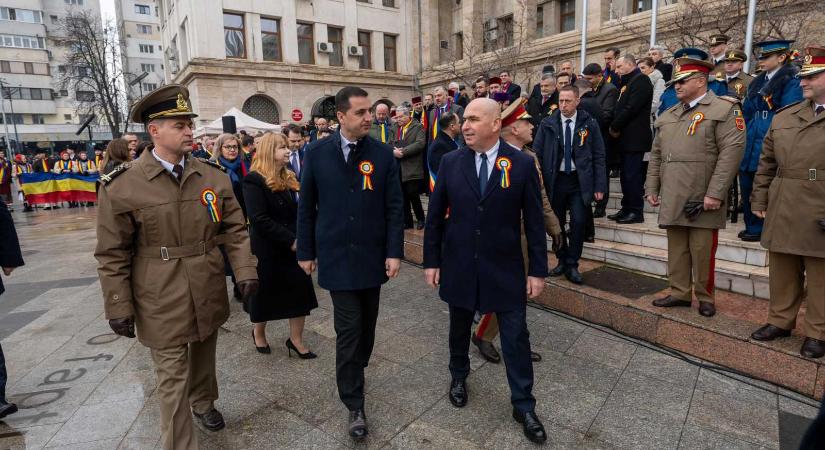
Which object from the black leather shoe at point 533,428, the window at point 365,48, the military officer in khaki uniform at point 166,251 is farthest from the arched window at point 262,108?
the black leather shoe at point 533,428

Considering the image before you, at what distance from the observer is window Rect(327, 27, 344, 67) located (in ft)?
93.8

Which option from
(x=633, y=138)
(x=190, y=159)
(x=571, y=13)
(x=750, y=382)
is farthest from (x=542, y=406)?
(x=571, y=13)

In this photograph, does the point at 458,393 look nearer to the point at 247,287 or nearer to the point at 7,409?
the point at 247,287

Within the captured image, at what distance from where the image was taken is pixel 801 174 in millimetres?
3426

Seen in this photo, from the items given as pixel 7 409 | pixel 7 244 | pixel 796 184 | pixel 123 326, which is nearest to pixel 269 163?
pixel 123 326

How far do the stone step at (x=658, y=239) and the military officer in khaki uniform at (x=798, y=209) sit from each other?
0.88 m

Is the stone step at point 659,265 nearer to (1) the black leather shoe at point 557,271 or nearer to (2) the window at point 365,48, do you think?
(1) the black leather shoe at point 557,271

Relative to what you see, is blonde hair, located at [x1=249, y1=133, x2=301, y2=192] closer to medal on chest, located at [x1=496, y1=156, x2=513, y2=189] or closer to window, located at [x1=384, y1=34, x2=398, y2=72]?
medal on chest, located at [x1=496, y1=156, x2=513, y2=189]

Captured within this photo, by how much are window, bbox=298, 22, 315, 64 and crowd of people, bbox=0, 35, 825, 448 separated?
84.1 ft

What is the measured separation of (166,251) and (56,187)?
19743 millimetres

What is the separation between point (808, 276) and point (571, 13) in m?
22.2

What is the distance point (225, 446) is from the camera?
2969mm

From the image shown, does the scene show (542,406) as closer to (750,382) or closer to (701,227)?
(750,382)

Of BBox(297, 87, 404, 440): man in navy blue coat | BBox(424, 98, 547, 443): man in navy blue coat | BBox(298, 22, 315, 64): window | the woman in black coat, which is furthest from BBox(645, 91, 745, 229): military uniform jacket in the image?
BBox(298, 22, 315, 64): window
